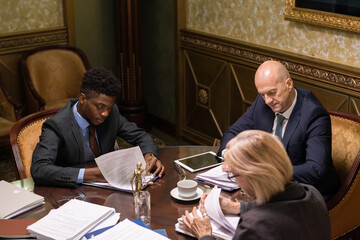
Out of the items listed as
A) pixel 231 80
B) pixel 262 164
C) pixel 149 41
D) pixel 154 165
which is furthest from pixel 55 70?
pixel 262 164

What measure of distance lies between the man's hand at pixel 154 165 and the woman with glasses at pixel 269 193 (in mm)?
823

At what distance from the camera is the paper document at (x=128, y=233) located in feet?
6.39

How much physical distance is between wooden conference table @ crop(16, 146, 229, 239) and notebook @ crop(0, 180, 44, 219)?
3 centimetres

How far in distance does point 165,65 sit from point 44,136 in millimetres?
2982

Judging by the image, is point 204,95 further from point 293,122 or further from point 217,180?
point 217,180

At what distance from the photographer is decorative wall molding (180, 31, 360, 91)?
11.9 ft

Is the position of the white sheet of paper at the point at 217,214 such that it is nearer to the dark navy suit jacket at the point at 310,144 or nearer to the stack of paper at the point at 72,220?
the stack of paper at the point at 72,220

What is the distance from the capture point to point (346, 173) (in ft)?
9.23

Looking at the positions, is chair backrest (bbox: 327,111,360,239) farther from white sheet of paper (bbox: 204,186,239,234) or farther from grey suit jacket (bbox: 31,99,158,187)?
grey suit jacket (bbox: 31,99,158,187)

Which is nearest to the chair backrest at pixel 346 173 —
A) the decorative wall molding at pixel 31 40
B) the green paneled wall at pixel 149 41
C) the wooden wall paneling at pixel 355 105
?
the wooden wall paneling at pixel 355 105

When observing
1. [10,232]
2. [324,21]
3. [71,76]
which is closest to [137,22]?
[71,76]

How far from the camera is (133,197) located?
2.32 meters

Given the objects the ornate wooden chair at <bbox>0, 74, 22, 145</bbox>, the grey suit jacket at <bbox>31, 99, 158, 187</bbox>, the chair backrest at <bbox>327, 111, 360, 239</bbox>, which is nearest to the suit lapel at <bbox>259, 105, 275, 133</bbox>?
the chair backrest at <bbox>327, 111, 360, 239</bbox>

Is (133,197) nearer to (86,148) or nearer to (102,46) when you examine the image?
(86,148)
